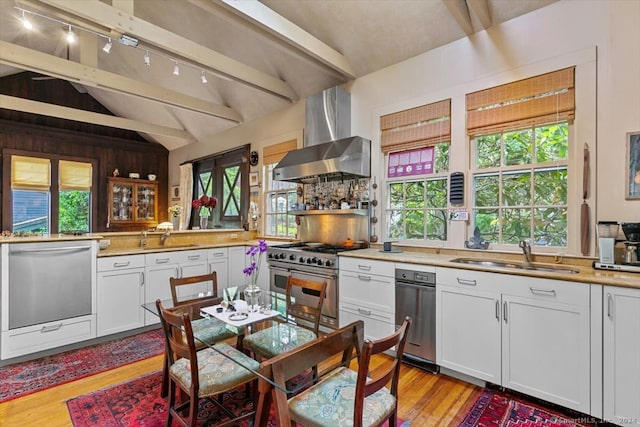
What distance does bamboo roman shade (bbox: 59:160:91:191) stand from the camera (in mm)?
6312

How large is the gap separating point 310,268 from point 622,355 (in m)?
2.54

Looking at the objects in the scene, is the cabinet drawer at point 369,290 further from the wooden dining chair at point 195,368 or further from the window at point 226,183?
the window at point 226,183

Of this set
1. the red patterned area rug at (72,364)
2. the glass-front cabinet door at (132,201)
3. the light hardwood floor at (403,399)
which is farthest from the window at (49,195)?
the light hardwood floor at (403,399)

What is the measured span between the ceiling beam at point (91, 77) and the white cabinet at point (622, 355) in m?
5.16

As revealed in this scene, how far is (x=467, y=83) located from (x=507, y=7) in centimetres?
64

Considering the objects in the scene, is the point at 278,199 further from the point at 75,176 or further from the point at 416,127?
the point at 75,176

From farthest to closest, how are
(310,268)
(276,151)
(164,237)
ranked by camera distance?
1. (276,151)
2. (164,237)
3. (310,268)

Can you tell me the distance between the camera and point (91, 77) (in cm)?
392

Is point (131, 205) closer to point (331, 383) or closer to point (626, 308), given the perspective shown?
point (331, 383)

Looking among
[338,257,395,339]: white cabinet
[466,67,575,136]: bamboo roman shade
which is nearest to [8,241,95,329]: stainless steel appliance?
[338,257,395,339]: white cabinet

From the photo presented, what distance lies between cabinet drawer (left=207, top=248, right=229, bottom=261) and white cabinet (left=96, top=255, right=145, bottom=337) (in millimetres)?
861

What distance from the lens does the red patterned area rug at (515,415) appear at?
1956mm

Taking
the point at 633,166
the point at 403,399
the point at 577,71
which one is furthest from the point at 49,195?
the point at 633,166

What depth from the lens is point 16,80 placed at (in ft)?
19.4
